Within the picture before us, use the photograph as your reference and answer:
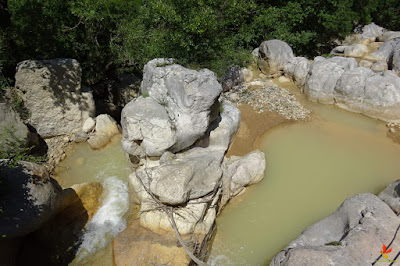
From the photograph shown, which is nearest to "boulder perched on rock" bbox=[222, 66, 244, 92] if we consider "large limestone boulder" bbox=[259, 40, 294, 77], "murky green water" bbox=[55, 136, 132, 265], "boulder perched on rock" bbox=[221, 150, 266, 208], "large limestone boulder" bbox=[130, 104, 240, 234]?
"large limestone boulder" bbox=[259, 40, 294, 77]

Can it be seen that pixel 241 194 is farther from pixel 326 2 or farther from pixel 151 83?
pixel 326 2

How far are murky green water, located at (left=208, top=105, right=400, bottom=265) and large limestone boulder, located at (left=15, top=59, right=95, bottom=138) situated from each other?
361 inches

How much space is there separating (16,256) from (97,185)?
371cm

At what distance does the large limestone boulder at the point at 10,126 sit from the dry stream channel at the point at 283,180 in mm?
2120

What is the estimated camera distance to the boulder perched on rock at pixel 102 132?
13.6 meters

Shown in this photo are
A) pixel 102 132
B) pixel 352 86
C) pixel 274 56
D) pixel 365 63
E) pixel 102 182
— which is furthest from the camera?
pixel 365 63

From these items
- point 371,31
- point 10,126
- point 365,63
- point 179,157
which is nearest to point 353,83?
point 365,63

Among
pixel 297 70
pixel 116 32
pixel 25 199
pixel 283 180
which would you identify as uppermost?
pixel 116 32

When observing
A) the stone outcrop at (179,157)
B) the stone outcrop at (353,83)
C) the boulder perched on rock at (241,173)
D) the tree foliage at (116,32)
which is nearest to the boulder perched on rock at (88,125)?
the tree foliage at (116,32)

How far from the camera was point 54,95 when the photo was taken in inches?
527

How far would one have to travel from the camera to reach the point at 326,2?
778 inches

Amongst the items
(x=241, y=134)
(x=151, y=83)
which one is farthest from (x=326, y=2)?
(x=151, y=83)

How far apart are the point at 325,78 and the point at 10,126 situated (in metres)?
16.6

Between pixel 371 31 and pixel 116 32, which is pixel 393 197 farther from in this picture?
pixel 371 31
